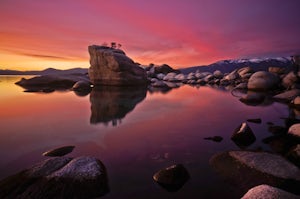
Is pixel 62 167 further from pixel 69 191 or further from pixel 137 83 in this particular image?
pixel 137 83

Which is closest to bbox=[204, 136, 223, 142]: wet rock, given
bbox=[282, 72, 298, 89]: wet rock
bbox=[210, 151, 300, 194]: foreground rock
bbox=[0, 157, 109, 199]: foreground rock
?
bbox=[210, 151, 300, 194]: foreground rock

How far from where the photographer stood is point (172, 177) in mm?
3480

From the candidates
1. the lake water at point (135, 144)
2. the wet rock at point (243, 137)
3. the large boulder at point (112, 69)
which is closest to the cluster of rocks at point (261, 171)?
the lake water at point (135, 144)

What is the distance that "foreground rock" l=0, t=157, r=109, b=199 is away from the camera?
3.04m

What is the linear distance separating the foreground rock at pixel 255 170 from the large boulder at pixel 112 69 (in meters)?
22.8

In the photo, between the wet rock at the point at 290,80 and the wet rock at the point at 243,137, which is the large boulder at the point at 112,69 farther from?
the wet rock at the point at 243,137

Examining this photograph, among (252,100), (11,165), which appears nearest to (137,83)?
(252,100)

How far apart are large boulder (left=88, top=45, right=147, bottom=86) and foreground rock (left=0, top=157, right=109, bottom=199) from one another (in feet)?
74.4

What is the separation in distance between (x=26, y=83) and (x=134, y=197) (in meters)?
33.7

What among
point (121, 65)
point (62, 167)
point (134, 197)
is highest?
point (121, 65)

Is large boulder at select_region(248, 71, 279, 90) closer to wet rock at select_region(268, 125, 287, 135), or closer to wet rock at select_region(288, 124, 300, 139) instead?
wet rock at select_region(268, 125, 287, 135)

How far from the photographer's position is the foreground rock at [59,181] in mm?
3043

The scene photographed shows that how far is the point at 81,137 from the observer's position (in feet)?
19.2

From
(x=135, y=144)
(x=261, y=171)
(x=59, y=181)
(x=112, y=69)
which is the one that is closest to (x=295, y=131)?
(x=261, y=171)
